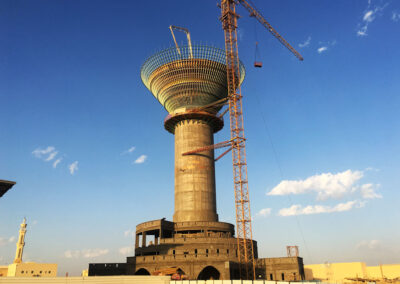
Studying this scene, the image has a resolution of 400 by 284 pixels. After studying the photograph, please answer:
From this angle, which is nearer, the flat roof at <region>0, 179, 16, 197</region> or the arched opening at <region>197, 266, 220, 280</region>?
the flat roof at <region>0, 179, 16, 197</region>

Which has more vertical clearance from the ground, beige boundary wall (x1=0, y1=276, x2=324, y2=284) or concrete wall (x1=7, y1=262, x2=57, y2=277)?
concrete wall (x1=7, y1=262, x2=57, y2=277)

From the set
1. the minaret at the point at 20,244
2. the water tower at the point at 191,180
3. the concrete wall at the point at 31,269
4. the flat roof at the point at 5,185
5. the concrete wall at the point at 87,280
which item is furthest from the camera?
the minaret at the point at 20,244

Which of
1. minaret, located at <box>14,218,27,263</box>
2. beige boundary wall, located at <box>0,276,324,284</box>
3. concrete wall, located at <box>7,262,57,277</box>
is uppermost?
minaret, located at <box>14,218,27,263</box>

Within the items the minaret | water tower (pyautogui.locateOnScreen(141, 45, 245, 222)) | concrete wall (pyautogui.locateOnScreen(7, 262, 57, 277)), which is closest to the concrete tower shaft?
water tower (pyautogui.locateOnScreen(141, 45, 245, 222))

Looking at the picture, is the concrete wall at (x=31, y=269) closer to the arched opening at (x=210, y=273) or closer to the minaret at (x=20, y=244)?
the minaret at (x=20, y=244)

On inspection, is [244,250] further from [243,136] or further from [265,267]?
[243,136]

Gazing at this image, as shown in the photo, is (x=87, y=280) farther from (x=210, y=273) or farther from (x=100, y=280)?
(x=210, y=273)

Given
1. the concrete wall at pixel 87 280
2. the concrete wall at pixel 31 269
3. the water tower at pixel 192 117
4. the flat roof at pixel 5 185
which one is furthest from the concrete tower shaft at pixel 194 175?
the concrete wall at pixel 31 269

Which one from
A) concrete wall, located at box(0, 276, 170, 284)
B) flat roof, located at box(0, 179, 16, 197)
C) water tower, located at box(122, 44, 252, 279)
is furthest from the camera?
water tower, located at box(122, 44, 252, 279)

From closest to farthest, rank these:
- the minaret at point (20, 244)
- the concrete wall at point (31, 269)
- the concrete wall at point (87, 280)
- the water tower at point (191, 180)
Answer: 1. the concrete wall at point (87, 280)
2. the water tower at point (191, 180)
3. the concrete wall at point (31, 269)
4. the minaret at point (20, 244)

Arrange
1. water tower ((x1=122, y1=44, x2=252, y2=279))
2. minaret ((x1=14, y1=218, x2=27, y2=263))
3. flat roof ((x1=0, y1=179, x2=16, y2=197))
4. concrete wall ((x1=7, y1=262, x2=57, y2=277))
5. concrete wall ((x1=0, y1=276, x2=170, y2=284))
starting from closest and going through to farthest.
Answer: concrete wall ((x1=0, y1=276, x2=170, y2=284)), flat roof ((x1=0, y1=179, x2=16, y2=197)), water tower ((x1=122, y1=44, x2=252, y2=279)), concrete wall ((x1=7, y1=262, x2=57, y2=277)), minaret ((x1=14, y1=218, x2=27, y2=263))

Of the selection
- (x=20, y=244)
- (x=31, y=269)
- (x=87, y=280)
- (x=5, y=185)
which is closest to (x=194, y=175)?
(x=87, y=280)

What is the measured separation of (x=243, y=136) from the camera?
293 feet

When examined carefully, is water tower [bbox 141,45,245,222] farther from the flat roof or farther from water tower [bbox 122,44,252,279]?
the flat roof
